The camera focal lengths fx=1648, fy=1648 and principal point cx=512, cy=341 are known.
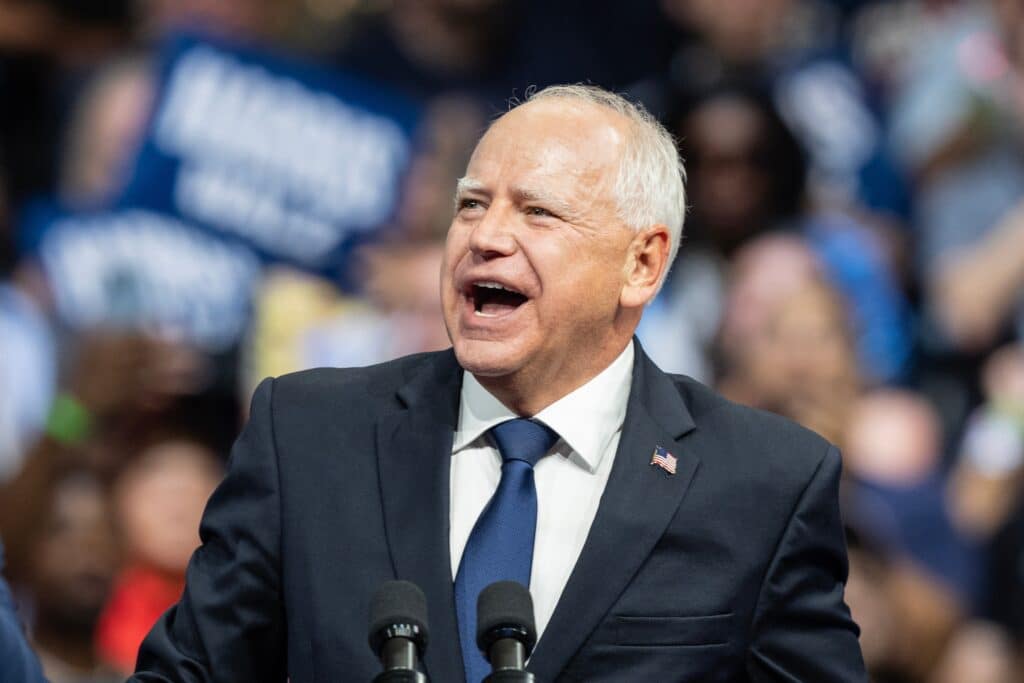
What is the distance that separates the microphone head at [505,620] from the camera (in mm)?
1620

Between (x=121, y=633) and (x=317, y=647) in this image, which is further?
(x=121, y=633)

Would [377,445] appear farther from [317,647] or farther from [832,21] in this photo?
[832,21]

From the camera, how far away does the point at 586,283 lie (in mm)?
2143

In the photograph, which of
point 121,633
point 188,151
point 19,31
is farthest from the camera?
point 19,31

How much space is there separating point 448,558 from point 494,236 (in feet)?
1.33

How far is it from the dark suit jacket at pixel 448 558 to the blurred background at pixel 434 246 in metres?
1.98

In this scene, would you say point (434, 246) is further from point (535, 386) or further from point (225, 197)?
point (535, 386)

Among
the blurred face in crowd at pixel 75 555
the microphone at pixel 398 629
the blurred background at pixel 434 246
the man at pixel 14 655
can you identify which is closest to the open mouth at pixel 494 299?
the microphone at pixel 398 629

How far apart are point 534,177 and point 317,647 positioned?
2.12ft

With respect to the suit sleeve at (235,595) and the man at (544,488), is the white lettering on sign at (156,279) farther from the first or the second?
the suit sleeve at (235,595)

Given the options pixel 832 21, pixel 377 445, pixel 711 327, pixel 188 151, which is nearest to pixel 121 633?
pixel 188 151

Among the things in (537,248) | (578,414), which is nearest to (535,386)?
(578,414)

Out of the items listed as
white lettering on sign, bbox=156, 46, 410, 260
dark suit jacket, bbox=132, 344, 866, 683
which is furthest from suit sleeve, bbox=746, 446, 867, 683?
white lettering on sign, bbox=156, 46, 410, 260

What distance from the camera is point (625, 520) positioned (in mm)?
2023
